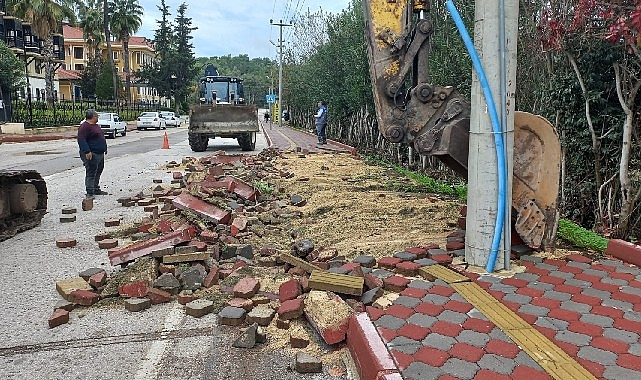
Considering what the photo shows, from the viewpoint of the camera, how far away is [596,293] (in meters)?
4.56

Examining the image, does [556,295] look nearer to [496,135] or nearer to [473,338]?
[473,338]

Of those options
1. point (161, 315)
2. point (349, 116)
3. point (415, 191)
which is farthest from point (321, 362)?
point (349, 116)

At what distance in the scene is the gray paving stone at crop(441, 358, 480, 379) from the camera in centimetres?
332

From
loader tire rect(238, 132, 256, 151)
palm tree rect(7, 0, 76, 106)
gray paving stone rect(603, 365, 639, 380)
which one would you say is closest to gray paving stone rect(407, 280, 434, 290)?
gray paving stone rect(603, 365, 639, 380)

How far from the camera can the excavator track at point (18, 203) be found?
26.0ft

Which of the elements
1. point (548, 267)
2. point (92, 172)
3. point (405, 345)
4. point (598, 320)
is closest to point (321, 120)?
point (92, 172)

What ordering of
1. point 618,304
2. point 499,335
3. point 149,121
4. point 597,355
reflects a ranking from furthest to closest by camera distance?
point 149,121, point 618,304, point 499,335, point 597,355

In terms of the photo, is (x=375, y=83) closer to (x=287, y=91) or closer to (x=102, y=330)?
(x=102, y=330)

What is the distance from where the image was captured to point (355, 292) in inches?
178

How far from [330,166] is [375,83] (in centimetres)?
879

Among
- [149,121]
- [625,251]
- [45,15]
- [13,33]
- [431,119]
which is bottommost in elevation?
[625,251]

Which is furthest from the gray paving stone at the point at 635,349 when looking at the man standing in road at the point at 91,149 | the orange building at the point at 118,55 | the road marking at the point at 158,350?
the orange building at the point at 118,55

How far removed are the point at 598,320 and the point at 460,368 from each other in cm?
136

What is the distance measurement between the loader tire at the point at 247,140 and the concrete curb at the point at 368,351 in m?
17.8
